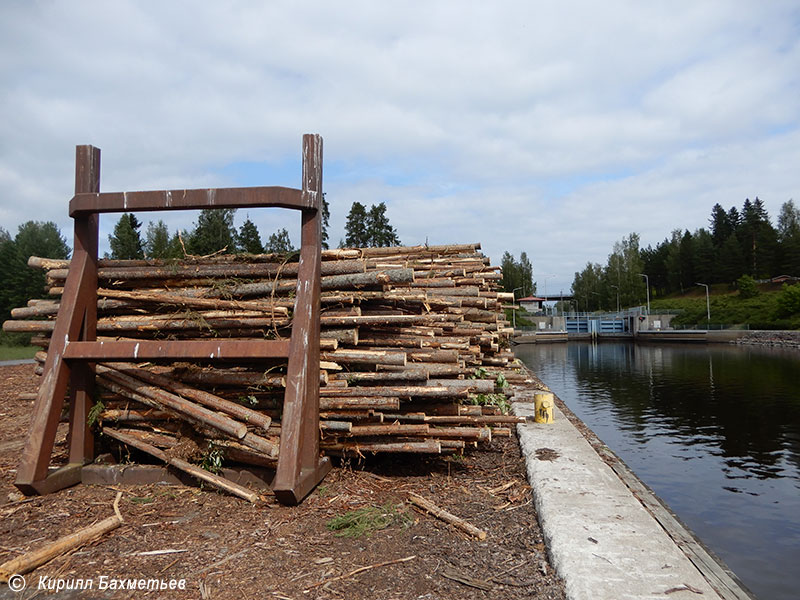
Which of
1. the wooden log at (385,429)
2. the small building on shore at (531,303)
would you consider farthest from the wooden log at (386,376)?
the small building on shore at (531,303)

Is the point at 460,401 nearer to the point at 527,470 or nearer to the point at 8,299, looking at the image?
the point at 527,470

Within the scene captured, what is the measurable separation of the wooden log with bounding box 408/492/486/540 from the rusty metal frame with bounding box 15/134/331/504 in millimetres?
1006

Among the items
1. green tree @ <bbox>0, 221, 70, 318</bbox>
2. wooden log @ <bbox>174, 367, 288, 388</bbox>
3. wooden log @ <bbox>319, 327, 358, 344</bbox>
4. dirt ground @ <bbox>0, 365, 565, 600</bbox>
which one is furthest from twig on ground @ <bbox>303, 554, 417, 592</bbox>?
green tree @ <bbox>0, 221, 70, 318</bbox>

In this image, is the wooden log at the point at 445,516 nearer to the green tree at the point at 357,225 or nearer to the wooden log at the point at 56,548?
the wooden log at the point at 56,548

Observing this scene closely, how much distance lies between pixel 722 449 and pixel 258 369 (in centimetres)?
1267

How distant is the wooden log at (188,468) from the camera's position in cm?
508

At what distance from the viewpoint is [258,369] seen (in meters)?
5.84

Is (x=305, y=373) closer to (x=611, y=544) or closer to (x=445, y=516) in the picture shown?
(x=445, y=516)

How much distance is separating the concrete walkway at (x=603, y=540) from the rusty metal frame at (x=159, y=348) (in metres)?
2.30

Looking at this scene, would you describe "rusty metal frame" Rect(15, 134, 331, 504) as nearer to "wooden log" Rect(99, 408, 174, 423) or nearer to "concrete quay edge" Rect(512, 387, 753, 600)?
"wooden log" Rect(99, 408, 174, 423)

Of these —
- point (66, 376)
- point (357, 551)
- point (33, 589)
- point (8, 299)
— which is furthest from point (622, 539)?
point (8, 299)

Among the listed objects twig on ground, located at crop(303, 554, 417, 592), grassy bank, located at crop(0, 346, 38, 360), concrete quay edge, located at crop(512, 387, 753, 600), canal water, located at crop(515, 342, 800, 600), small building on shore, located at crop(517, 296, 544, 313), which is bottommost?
canal water, located at crop(515, 342, 800, 600)

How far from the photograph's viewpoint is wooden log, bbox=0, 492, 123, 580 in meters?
3.65

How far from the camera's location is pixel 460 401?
6.36 metres
